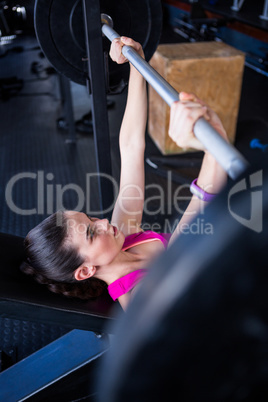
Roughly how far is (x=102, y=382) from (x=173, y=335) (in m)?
0.08

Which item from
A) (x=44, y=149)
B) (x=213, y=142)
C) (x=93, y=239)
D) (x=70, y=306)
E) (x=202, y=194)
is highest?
(x=213, y=142)

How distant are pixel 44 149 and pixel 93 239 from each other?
2.28 meters

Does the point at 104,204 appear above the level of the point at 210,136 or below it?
below

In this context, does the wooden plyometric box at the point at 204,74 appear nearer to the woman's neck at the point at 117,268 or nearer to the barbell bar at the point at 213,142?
the woman's neck at the point at 117,268

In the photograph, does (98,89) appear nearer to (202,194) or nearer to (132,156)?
(132,156)

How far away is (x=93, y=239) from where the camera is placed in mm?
1008

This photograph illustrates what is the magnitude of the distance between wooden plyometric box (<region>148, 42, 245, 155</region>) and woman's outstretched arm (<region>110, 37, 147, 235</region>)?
1489 mm

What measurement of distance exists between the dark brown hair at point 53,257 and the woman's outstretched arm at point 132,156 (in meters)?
0.31

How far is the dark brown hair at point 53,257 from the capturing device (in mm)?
991

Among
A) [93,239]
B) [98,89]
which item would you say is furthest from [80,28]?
[93,239]

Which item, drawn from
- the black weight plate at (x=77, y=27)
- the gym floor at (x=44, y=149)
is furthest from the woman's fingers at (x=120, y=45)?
the gym floor at (x=44, y=149)

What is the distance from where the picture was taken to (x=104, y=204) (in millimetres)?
1454

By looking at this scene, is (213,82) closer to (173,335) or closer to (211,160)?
(211,160)

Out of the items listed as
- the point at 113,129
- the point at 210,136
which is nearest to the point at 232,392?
the point at 210,136
